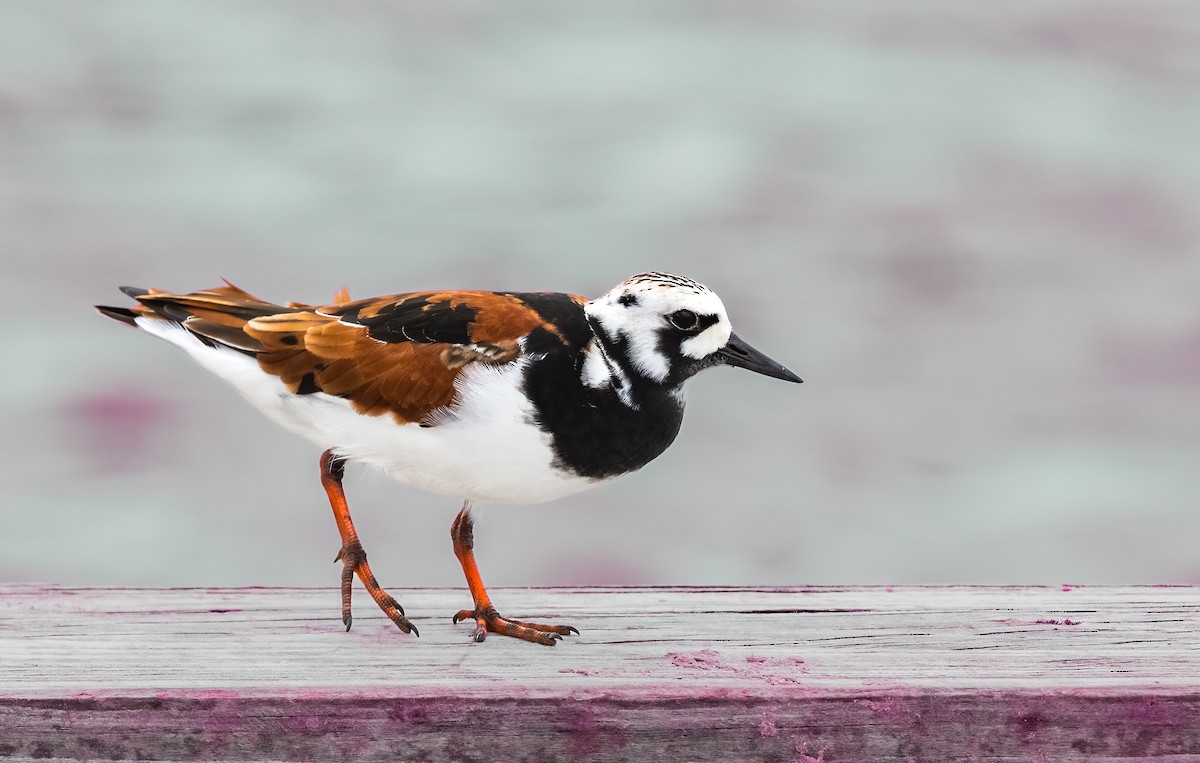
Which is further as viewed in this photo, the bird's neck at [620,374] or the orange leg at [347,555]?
the orange leg at [347,555]

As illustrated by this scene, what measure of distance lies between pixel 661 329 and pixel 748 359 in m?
0.21

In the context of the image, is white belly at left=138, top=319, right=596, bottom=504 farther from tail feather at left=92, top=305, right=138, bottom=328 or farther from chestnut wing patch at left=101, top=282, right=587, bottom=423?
tail feather at left=92, top=305, right=138, bottom=328

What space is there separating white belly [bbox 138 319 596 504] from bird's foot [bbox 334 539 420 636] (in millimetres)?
242

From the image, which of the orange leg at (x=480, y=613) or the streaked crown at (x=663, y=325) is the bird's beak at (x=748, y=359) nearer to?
the streaked crown at (x=663, y=325)

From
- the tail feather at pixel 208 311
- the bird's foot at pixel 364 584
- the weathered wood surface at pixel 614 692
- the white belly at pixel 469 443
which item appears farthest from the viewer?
the tail feather at pixel 208 311

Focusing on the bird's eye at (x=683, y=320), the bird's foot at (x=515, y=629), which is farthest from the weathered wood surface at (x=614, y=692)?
the bird's eye at (x=683, y=320)

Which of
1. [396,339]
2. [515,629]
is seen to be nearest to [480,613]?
[515,629]

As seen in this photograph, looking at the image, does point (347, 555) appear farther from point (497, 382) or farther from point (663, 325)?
point (663, 325)

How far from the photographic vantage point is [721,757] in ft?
6.88

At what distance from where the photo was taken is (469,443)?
102 inches

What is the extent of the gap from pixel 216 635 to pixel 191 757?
0.53m

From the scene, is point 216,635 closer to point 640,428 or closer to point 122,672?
point 122,672

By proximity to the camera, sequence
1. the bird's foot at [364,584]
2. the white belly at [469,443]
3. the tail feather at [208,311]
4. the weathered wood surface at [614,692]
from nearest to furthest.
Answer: the weathered wood surface at [614,692], the white belly at [469,443], the bird's foot at [364,584], the tail feather at [208,311]

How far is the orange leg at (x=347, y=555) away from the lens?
272 centimetres
